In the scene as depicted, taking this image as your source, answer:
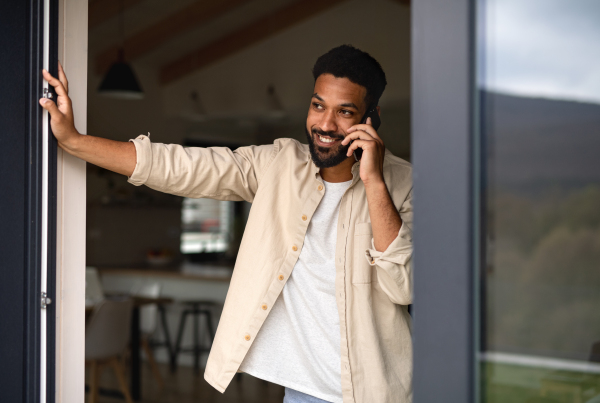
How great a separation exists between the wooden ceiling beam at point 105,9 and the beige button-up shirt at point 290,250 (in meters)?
5.21

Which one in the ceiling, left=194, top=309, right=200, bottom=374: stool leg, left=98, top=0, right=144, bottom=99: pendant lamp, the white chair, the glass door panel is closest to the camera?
the glass door panel

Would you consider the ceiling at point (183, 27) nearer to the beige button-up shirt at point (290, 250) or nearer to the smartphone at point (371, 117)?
the smartphone at point (371, 117)

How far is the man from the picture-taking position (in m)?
1.62

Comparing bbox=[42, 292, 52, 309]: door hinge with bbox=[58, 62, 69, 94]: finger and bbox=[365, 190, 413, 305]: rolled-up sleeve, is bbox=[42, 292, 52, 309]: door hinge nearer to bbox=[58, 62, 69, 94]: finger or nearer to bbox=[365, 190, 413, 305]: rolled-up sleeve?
bbox=[58, 62, 69, 94]: finger

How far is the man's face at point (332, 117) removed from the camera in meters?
1.69

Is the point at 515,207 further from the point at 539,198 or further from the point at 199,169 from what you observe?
the point at 199,169

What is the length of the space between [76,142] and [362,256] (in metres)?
0.86

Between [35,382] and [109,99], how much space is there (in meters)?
6.34

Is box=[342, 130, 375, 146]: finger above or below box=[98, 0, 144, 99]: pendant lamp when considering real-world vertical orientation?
below

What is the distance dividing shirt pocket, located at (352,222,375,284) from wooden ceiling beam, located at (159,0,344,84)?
554 centimetres

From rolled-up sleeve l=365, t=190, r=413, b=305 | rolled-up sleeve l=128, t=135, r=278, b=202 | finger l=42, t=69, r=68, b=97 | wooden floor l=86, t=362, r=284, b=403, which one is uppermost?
finger l=42, t=69, r=68, b=97

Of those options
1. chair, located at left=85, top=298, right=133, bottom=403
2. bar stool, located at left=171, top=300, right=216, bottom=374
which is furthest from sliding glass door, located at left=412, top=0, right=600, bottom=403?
bar stool, located at left=171, top=300, right=216, bottom=374

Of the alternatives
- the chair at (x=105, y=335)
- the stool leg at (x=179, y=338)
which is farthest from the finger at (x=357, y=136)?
the stool leg at (x=179, y=338)

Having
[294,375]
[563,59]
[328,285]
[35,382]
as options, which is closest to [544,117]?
[563,59]
